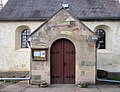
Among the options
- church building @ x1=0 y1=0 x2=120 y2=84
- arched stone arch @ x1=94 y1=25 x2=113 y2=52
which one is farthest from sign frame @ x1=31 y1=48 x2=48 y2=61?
arched stone arch @ x1=94 y1=25 x2=113 y2=52

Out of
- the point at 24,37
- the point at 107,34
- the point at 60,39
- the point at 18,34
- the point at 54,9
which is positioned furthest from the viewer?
the point at 24,37

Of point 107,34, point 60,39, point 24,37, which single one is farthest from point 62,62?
point 24,37

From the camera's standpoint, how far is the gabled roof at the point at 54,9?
21.5 m

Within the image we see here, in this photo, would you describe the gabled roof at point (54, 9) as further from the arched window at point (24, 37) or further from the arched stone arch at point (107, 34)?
the arched window at point (24, 37)

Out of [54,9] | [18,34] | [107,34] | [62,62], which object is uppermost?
[54,9]

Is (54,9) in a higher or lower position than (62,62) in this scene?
higher

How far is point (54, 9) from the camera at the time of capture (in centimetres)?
2261

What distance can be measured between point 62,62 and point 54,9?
789 cm

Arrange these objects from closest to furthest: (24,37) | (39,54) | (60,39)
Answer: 1. (39,54)
2. (60,39)
3. (24,37)

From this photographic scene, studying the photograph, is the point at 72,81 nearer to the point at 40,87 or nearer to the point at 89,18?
the point at 40,87

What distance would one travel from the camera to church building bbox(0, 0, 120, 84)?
15.7m

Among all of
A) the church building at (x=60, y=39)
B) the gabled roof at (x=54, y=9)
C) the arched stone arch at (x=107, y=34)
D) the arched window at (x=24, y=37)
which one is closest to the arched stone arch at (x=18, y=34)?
the church building at (x=60, y=39)

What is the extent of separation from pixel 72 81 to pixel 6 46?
8.73m

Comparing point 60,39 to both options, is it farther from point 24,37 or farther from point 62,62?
point 24,37
